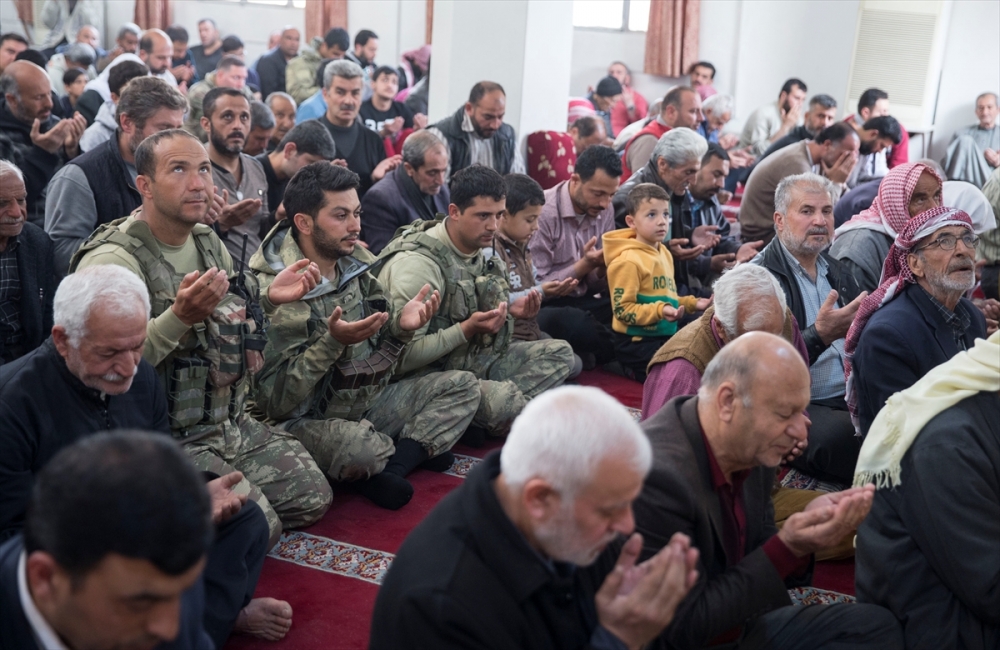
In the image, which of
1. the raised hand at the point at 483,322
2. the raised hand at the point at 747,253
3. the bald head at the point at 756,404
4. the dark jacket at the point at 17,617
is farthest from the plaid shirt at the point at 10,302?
the raised hand at the point at 747,253

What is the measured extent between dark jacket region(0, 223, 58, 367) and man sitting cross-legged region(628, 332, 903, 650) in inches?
86.3

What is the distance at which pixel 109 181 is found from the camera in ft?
12.7

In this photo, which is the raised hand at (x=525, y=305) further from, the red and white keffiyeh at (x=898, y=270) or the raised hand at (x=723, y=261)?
the raised hand at (x=723, y=261)

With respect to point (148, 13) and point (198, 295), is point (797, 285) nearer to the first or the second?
point (198, 295)

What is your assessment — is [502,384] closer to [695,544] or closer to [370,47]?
[695,544]

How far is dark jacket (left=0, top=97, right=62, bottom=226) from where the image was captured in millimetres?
4738

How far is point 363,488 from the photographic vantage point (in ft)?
11.7

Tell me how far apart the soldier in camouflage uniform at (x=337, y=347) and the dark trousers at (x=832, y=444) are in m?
1.41

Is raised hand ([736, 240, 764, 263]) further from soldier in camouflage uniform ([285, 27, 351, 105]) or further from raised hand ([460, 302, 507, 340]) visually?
soldier in camouflage uniform ([285, 27, 351, 105])

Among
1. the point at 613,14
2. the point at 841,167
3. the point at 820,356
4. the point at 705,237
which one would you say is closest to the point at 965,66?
the point at 613,14

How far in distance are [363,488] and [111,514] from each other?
234 centimetres

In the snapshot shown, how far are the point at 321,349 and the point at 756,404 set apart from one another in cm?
171

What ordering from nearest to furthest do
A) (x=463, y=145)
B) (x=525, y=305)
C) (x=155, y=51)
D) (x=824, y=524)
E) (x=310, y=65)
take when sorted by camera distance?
(x=824, y=524), (x=525, y=305), (x=463, y=145), (x=155, y=51), (x=310, y=65)

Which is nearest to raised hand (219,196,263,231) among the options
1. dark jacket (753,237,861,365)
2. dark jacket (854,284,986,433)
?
dark jacket (753,237,861,365)
